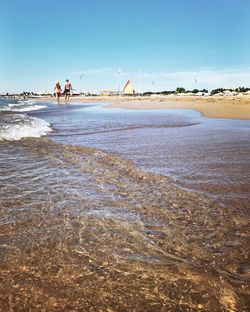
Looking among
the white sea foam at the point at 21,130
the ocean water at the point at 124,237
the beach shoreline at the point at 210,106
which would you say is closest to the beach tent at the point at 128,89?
the beach shoreline at the point at 210,106

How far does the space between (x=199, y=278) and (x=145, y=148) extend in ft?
16.2

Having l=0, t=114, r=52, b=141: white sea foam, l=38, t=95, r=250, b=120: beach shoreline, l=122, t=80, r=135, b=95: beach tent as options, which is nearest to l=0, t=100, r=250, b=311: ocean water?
l=0, t=114, r=52, b=141: white sea foam

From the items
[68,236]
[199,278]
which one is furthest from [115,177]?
[199,278]

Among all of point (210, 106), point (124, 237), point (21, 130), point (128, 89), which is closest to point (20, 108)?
point (210, 106)

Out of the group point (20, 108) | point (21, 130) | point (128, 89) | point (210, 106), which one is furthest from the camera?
Answer: point (128, 89)

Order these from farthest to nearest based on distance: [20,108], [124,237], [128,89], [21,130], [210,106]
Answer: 1. [128,89]
2. [20,108]
3. [210,106]
4. [21,130]
5. [124,237]

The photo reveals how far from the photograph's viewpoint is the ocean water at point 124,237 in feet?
5.84

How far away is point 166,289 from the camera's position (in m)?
1.84

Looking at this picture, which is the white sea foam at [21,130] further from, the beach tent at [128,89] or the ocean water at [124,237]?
the beach tent at [128,89]

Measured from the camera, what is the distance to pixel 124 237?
8.12 ft

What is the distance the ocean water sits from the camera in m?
1.78

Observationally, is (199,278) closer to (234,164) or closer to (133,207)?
(133,207)

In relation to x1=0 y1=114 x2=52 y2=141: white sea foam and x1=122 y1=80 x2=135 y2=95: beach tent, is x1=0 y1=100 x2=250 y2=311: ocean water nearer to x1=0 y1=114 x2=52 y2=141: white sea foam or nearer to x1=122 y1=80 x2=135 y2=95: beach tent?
x1=0 y1=114 x2=52 y2=141: white sea foam

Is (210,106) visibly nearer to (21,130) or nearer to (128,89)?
(21,130)
